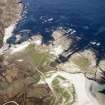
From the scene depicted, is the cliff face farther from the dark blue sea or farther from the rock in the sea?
the rock in the sea

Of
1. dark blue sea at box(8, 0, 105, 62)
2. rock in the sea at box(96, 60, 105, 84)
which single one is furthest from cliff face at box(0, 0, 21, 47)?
rock in the sea at box(96, 60, 105, 84)

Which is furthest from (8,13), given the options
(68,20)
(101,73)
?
(101,73)

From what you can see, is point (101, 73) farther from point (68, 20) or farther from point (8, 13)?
point (8, 13)

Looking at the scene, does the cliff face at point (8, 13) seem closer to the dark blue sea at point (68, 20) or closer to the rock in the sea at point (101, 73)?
the dark blue sea at point (68, 20)

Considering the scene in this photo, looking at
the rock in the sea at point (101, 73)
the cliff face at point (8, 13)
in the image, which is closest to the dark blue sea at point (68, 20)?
the cliff face at point (8, 13)

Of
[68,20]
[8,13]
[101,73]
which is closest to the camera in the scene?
[101,73]

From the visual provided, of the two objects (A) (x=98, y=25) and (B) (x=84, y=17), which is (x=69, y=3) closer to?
(B) (x=84, y=17)
